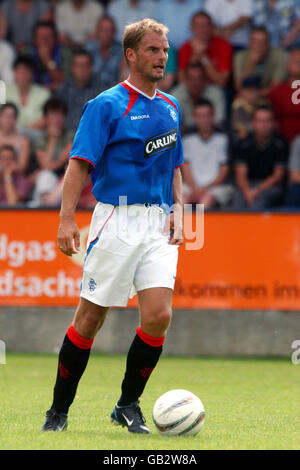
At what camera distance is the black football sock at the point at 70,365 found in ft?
18.4

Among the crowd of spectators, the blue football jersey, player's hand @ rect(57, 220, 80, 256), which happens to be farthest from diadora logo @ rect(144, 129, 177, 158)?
the crowd of spectators

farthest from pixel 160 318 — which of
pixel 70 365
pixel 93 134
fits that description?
pixel 93 134

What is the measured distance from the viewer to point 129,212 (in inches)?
219

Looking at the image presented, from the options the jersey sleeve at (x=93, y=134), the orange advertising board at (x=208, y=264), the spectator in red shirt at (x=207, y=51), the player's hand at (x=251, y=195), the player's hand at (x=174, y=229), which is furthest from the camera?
the spectator in red shirt at (x=207, y=51)

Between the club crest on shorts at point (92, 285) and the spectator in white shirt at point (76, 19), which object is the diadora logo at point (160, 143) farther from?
the spectator in white shirt at point (76, 19)

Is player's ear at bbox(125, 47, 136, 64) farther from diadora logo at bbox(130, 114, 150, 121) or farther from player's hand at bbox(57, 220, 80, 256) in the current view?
player's hand at bbox(57, 220, 80, 256)

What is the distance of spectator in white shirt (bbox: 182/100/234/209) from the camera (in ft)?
39.7

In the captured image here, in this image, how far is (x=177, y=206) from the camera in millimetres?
A: 5918

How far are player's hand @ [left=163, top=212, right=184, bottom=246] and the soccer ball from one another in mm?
970

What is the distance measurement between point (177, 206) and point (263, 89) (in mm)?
7465

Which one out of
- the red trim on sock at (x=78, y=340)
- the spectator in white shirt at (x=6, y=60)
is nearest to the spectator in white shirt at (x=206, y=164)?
the spectator in white shirt at (x=6, y=60)

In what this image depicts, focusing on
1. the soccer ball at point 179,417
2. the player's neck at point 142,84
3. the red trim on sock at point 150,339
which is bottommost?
the soccer ball at point 179,417

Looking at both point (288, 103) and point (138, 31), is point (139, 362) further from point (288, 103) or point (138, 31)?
point (288, 103)
